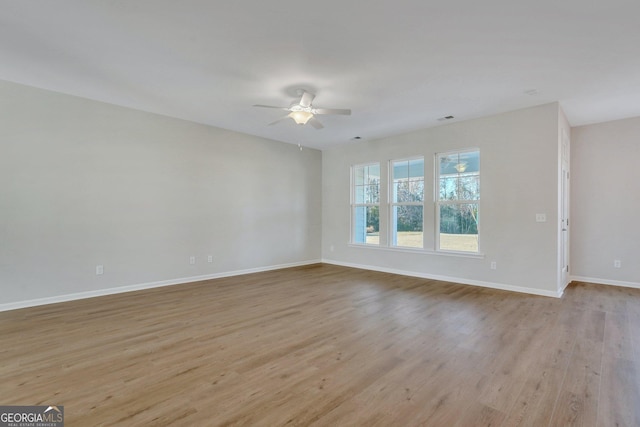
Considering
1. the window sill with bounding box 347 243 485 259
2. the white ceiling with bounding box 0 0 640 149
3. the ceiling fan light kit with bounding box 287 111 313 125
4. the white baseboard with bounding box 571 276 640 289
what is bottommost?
the white baseboard with bounding box 571 276 640 289

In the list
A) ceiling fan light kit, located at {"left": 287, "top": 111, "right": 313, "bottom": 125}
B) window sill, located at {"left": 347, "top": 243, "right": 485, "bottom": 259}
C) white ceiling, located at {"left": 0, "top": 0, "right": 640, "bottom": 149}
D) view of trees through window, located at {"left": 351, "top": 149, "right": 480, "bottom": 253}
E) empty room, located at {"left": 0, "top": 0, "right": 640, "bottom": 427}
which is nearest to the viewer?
empty room, located at {"left": 0, "top": 0, "right": 640, "bottom": 427}

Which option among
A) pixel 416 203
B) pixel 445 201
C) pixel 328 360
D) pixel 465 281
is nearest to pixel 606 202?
pixel 445 201

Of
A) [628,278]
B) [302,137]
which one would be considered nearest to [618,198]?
[628,278]

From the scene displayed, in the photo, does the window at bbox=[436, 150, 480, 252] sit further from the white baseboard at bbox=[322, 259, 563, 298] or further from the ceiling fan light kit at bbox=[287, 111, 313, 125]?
the ceiling fan light kit at bbox=[287, 111, 313, 125]

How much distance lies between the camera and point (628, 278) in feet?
15.6

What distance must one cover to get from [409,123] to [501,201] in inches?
77.7

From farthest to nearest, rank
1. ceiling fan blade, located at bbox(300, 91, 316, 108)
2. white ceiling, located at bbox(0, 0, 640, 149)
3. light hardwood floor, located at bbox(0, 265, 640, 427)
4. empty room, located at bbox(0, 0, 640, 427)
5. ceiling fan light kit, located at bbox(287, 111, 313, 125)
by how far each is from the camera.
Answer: ceiling fan light kit, located at bbox(287, 111, 313, 125), ceiling fan blade, located at bbox(300, 91, 316, 108), white ceiling, located at bbox(0, 0, 640, 149), empty room, located at bbox(0, 0, 640, 427), light hardwood floor, located at bbox(0, 265, 640, 427)

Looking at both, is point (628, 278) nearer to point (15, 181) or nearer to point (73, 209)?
point (73, 209)

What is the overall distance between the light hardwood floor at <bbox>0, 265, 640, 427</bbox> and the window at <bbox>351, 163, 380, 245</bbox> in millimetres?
2604

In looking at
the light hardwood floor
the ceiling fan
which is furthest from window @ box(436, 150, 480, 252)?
the ceiling fan

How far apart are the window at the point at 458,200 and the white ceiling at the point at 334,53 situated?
1.06 m

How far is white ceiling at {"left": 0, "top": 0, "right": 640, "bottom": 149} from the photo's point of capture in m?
2.28

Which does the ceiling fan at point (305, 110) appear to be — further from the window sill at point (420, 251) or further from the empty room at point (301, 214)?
the window sill at point (420, 251)

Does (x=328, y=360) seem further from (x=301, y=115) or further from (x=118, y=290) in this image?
(x=118, y=290)
